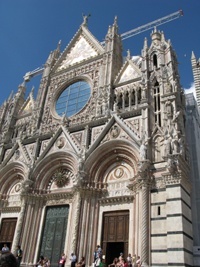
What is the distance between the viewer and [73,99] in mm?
22266

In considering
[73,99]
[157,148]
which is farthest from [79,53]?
[157,148]

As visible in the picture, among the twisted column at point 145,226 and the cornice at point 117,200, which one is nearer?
the twisted column at point 145,226

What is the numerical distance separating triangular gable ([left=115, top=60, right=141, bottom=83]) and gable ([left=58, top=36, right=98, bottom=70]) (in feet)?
13.2

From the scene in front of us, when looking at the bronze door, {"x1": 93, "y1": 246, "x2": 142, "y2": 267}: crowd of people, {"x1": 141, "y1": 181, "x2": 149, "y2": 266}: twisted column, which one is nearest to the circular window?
the bronze door

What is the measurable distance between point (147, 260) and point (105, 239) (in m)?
2.90

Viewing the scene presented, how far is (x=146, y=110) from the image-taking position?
16047mm

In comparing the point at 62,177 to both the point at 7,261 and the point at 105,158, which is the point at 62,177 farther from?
the point at 7,261

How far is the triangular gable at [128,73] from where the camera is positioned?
20156 mm

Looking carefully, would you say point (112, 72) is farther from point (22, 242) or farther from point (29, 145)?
point (22, 242)

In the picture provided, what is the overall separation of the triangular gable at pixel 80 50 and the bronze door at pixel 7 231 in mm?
13843

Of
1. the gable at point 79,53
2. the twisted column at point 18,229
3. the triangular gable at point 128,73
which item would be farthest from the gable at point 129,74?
the twisted column at point 18,229

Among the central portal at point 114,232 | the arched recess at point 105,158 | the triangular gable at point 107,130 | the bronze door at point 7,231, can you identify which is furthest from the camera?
the bronze door at point 7,231

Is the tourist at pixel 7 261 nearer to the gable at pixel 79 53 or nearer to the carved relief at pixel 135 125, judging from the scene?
the carved relief at pixel 135 125

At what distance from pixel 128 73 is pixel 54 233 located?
12.3m
